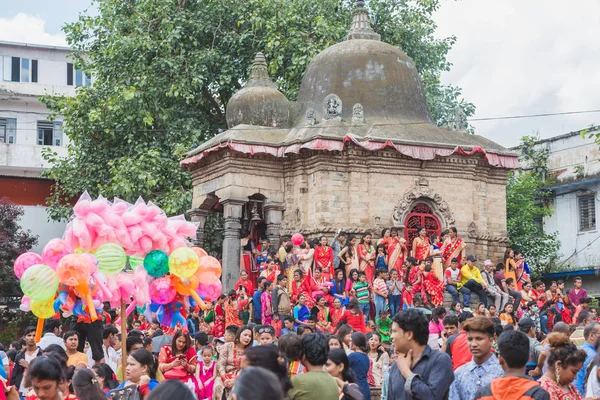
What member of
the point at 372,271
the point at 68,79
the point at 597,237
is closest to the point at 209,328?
the point at 372,271

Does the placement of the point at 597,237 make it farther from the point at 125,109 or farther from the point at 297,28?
the point at 125,109

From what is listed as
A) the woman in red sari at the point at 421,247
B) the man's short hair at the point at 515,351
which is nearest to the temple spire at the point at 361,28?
the woman in red sari at the point at 421,247

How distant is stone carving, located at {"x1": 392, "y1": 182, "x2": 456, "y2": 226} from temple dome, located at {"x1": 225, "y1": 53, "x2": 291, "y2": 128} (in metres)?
3.62

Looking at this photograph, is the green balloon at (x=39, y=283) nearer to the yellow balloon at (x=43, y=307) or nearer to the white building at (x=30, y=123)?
the yellow balloon at (x=43, y=307)

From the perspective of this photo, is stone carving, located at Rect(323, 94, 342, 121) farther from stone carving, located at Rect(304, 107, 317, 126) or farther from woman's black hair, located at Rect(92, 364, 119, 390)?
woman's black hair, located at Rect(92, 364, 119, 390)

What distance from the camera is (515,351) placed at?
21.4ft

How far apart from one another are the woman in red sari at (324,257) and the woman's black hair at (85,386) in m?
12.7

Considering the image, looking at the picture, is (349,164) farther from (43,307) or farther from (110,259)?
(43,307)

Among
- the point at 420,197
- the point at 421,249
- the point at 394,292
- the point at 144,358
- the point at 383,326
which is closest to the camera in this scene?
the point at 144,358

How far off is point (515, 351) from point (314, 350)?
1487 millimetres

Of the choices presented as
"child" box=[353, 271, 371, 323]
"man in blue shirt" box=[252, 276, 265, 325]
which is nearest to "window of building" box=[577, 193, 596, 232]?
"child" box=[353, 271, 371, 323]

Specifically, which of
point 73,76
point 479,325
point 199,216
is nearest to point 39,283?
point 479,325

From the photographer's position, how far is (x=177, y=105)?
Result: 1196 inches

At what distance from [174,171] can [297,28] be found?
5559 millimetres
